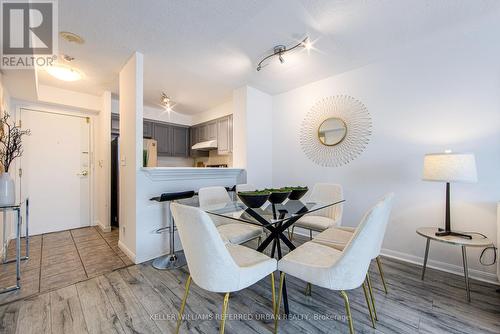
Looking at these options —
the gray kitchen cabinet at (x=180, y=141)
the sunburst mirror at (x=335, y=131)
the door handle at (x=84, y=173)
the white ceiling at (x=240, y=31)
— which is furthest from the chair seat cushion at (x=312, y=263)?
the door handle at (x=84, y=173)

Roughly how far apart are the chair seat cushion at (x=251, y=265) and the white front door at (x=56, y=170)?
3.59 metres

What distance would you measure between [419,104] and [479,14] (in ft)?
2.73

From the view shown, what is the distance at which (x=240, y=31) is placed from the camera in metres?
1.99

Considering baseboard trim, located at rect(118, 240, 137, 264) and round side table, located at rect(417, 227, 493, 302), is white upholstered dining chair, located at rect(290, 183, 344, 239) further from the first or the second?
baseboard trim, located at rect(118, 240, 137, 264)

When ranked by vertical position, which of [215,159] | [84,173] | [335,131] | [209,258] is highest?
[335,131]

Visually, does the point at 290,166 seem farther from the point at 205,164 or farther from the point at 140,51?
the point at 140,51

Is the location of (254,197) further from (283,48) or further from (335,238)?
(283,48)

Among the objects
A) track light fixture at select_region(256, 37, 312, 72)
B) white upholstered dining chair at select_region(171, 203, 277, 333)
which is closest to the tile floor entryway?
white upholstered dining chair at select_region(171, 203, 277, 333)

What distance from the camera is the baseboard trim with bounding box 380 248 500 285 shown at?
1.97 metres

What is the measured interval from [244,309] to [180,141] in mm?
3874

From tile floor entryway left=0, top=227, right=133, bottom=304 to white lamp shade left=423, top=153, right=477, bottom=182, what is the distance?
3314 mm

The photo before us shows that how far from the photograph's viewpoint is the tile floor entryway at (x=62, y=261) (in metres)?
1.94

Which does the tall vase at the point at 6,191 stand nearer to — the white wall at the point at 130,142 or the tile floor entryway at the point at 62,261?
the tile floor entryway at the point at 62,261

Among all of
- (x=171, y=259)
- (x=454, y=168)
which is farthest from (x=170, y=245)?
(x=454, y=168)
